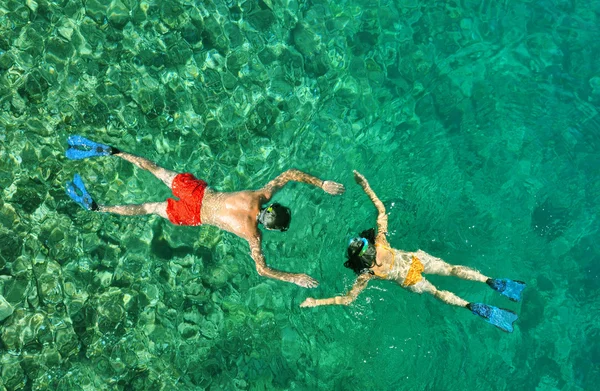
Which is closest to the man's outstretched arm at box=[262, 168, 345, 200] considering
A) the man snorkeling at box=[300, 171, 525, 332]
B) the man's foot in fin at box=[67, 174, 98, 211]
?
the man snorkeling at box=[300, 171, 525, 332]

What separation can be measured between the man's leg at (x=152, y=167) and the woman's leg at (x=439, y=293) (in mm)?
3867

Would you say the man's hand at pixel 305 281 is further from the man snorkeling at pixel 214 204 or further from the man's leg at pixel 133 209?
the man's leg at pixel 133 209

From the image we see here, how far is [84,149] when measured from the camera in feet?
25.2

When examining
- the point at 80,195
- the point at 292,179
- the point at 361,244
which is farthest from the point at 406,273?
the point at 80,195

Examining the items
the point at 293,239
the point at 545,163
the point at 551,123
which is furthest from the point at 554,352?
the point at 293,239

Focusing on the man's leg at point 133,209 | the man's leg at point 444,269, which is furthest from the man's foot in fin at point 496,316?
the man's leg at point 133,209

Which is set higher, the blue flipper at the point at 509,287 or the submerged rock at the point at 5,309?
the blue flipper at the point at 509,287

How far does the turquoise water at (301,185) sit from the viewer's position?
25.1 ft

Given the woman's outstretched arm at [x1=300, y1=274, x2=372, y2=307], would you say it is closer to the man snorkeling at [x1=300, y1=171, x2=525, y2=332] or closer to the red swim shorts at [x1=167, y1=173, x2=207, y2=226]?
the man snorkeling at [x1=300, y1=171, x2=525, y2=332]

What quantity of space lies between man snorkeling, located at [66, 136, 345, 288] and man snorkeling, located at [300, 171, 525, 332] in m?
0.55

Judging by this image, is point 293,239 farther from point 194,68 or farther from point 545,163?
point 545,163

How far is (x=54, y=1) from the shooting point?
809 cm

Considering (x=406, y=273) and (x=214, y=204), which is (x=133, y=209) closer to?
(x=214, y=204)

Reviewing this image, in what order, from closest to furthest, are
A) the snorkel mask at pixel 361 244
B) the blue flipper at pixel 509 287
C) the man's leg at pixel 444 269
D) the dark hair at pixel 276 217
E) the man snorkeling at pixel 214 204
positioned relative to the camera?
the snorkel mask at pixel 361 244 → the dark hair at pixel 276 217 → the man snorkeling at pixel 214 204 → the blue flipper at pixel 509 287 → the man's leg at pixel 444 269
